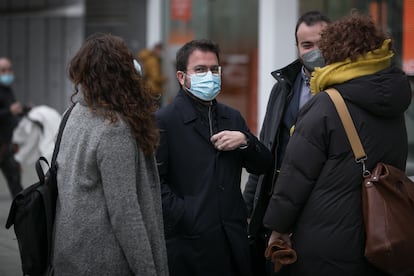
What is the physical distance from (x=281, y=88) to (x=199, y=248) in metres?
1.03

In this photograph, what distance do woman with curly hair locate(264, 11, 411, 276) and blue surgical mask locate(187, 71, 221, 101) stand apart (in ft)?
1.90

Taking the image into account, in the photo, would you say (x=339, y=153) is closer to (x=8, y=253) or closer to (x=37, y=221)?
(x=37, y=221)

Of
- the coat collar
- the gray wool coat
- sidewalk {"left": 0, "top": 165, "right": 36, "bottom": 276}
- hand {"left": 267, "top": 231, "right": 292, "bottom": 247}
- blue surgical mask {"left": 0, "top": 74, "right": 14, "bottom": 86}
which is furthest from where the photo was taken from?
blue surgical mask {"left": 0, "top": 74, "right": 14, "bottom": 86}

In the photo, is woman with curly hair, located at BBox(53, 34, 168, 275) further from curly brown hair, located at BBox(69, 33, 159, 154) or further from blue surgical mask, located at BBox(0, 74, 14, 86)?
blue surgical mask, located at BBox(0, 74, 14, 86)

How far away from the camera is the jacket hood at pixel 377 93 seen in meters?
3.70

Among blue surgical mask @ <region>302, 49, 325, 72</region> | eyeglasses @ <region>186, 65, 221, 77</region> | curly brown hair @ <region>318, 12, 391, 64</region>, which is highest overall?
curly brown hair @ <region>318, 12, 391, 64</region>

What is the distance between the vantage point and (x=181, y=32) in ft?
49.0

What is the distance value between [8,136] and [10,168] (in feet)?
1.37

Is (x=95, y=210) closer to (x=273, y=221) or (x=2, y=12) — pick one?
(x=273, y=221)

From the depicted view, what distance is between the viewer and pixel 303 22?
15.2 feet

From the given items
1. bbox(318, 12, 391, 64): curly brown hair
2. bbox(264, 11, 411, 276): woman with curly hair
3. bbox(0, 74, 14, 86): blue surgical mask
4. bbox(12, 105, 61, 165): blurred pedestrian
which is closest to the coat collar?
bbox(264, 11, 411, 276): woman with curly hair

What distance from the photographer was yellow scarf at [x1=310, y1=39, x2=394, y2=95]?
12.2 ft

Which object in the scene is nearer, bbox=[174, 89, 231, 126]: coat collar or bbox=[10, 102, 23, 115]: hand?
bbox=[174, 89, 231, 126]: coat collar

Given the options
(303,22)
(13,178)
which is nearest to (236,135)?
(303,22)
